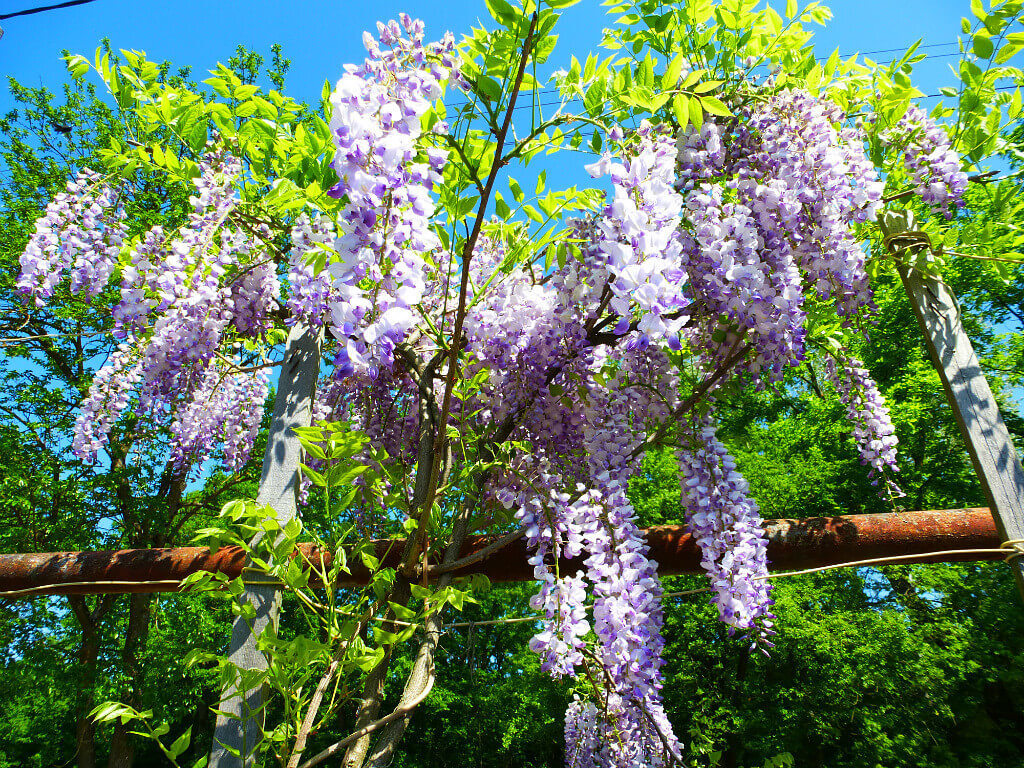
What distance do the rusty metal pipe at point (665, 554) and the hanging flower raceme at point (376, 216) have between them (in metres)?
0.67

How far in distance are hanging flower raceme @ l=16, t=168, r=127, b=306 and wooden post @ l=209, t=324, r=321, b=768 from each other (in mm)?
1583

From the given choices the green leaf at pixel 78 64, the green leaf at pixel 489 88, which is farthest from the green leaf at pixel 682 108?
the green leaf at pixel 78 64

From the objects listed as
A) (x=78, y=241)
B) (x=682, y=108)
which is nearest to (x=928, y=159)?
(x=682, y=108)

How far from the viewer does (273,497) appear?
1741 millimetres

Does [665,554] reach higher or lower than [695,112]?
lower

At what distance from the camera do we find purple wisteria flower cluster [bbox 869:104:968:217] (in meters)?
1.79

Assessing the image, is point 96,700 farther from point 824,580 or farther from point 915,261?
point 824,580

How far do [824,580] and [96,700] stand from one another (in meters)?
9.13

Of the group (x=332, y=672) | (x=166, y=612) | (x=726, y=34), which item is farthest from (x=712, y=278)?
(x=166, y=612)

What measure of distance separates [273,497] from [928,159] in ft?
7.55

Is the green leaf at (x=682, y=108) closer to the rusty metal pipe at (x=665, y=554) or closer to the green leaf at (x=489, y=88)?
the green leaf at (x=489, y=88)

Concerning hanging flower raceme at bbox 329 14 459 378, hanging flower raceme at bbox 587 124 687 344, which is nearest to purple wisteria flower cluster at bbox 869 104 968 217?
hanging flower raceme at bbox 587 124 687 344

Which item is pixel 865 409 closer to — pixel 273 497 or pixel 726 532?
pixel 726 532

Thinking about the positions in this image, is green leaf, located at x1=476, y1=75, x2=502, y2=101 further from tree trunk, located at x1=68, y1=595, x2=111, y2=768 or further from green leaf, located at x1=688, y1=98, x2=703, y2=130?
tree trunk, located at x1=68, y1=595, x2=111, y2=768
